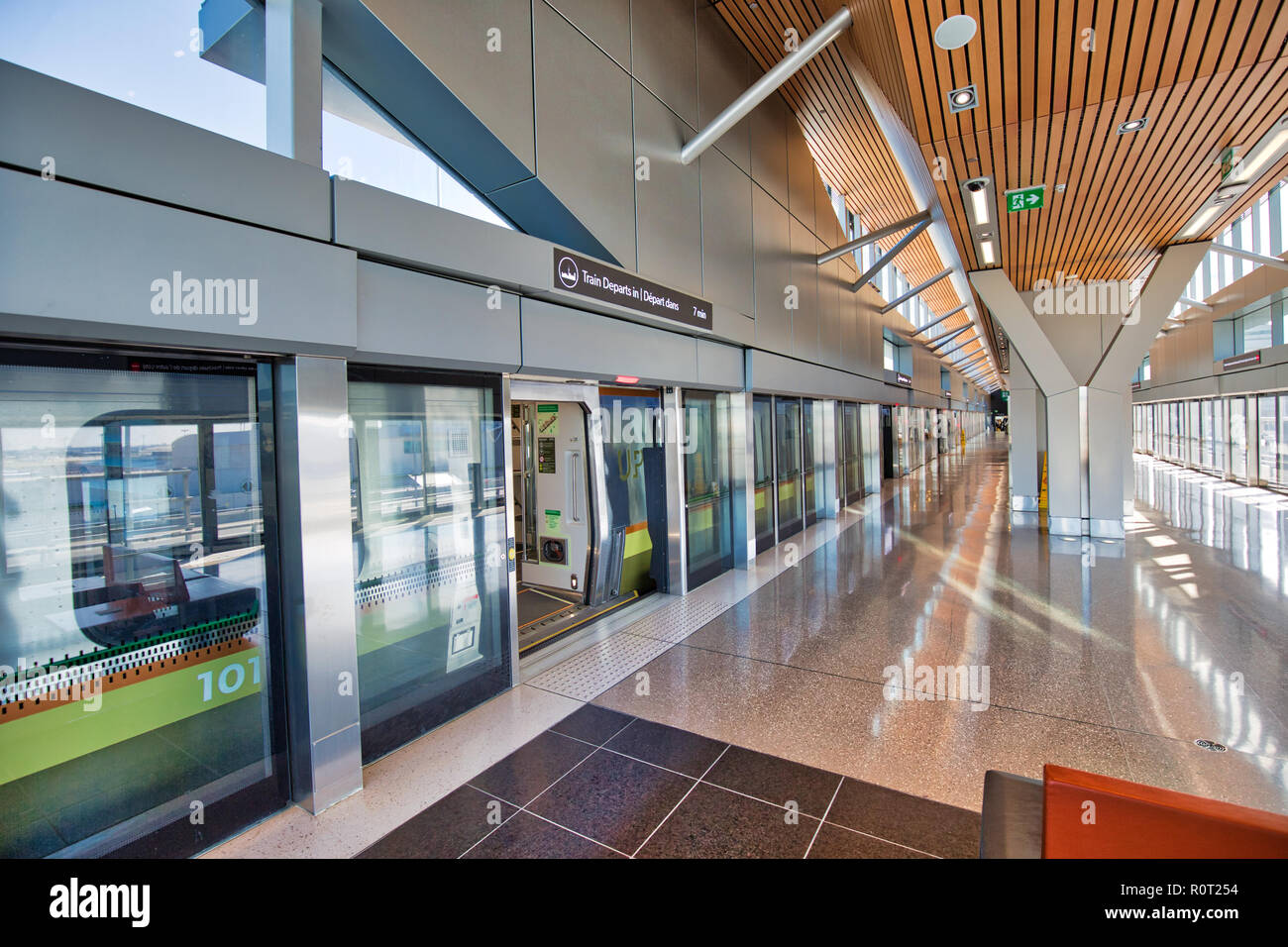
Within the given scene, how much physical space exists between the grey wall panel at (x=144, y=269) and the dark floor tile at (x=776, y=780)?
2931 millimetres

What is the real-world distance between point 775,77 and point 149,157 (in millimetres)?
5204

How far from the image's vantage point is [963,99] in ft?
15.9

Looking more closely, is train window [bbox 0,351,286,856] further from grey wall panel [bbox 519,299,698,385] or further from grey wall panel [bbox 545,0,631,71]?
grey wall panel [bbox 545,0,631,71]

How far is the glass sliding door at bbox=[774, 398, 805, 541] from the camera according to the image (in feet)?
29.8

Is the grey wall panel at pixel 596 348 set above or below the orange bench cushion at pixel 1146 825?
above

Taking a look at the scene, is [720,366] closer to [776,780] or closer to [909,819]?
[776,780]

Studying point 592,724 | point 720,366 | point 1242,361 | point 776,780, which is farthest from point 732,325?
point 1242,361

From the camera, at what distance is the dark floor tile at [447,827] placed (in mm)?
2549

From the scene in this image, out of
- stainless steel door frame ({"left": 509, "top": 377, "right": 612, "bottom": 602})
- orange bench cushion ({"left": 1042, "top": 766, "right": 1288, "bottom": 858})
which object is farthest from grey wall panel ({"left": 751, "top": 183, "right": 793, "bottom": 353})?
orange bench cushion ({"left": 1042, "top": 766, "right": 1288, "bottom": 858})

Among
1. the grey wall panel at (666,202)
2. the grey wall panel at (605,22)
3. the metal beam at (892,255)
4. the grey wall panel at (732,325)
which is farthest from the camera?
the metal beam at (892,255)

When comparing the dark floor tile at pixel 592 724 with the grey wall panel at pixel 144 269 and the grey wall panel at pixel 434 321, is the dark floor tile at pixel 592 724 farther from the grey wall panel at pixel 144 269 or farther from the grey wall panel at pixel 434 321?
the grey wall panel at pixel 144 269

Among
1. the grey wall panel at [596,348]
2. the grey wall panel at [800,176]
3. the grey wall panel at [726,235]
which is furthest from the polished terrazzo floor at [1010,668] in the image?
the grey wall panel at [800,176]
